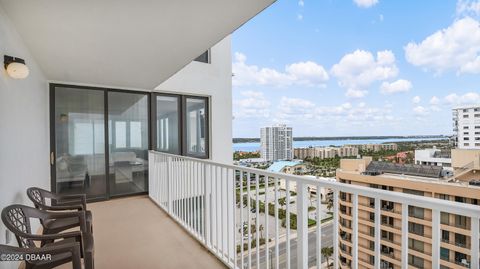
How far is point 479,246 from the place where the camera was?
36.8 inches

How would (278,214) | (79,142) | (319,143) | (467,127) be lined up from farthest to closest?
(319,143)
(79,142)
(467,127)
(278,214)

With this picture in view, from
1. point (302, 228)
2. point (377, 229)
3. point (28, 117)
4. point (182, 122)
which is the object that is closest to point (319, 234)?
point (302, 228)

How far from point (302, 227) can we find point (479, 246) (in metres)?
0.89

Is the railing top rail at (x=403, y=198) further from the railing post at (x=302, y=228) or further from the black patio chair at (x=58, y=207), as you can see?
the black patio chair at (x=58, y=207)

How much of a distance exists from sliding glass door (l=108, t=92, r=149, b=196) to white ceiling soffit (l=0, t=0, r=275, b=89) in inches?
59.1

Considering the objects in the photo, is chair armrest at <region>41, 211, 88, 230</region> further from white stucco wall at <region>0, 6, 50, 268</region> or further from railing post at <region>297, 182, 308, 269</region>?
railing post at <region>297, 182, 308, 269</region>

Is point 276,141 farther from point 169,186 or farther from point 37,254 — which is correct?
point 37,254

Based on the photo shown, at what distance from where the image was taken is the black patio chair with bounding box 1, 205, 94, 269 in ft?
5.58

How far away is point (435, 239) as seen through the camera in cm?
105

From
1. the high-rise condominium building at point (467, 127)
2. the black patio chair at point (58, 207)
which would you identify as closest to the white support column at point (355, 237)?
the black patio chair at point (58, 207)

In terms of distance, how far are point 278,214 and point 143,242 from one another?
78.6 inches

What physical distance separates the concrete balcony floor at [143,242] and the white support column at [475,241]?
2058mm

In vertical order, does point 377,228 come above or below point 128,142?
below

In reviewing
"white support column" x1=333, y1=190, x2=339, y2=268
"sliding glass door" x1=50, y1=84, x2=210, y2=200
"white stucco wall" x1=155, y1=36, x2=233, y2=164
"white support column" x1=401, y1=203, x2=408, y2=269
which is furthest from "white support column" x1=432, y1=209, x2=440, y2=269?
"white stucco wall" x1=155, y1=36, x2=233, y2=164
